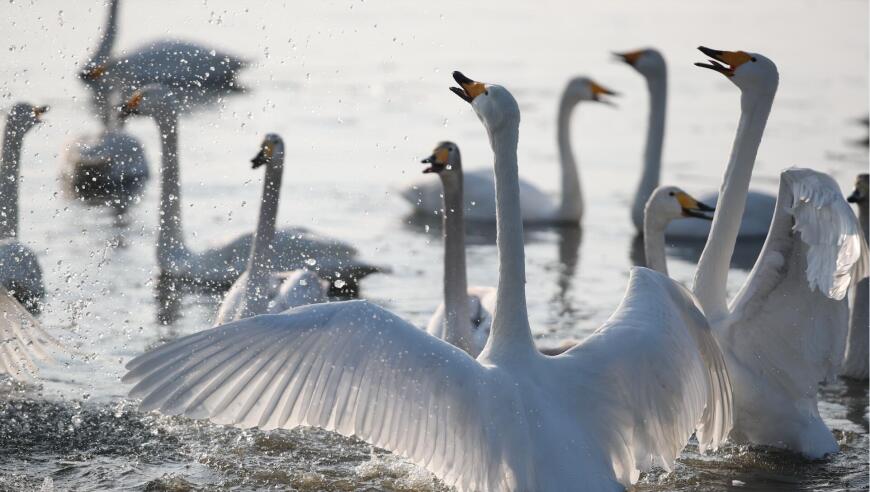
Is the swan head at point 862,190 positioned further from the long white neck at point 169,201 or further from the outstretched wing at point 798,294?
the long white neck at point 169,201

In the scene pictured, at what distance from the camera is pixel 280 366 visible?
4957 mm

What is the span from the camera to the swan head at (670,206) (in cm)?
800

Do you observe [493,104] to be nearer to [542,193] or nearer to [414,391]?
[414,391]

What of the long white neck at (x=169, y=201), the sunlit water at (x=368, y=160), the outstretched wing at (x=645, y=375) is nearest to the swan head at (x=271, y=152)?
the sunlit water at (x=368, y=160)

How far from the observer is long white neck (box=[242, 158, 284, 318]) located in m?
7.57

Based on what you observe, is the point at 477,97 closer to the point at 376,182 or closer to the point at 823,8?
the point at 376,182

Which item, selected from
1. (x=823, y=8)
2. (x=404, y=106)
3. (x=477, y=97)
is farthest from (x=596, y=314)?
(x=823, y=8)

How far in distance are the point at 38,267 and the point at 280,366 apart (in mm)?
4168

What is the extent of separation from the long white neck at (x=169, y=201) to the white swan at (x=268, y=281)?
1.55 metres

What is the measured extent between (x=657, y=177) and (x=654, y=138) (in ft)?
1.11

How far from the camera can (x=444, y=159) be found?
771 centimetres

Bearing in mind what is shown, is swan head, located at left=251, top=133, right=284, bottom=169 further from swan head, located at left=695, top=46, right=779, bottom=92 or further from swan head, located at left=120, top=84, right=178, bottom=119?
swan head, located at left=695, top=46, right=779, bottom=92

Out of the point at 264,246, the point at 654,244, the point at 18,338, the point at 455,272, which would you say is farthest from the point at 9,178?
the point at 654,244

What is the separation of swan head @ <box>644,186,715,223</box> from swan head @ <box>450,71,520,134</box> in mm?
2751
